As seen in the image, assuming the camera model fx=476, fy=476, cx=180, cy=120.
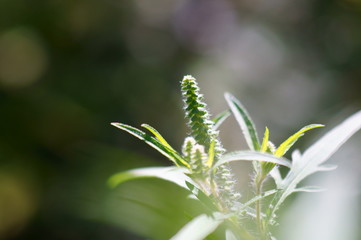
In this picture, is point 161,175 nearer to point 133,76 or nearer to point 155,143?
point 155,143

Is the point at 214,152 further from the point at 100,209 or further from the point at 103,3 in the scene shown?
the point at 103,3

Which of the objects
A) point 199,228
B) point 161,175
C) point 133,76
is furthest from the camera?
point 133,76

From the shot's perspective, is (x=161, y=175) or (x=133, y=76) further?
(x=133, y=76)

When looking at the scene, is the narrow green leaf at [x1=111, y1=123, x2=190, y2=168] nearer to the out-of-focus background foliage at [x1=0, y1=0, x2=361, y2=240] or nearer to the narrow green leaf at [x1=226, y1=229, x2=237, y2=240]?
the narrow green leaf at [x1=226, y1=229, x2=237, y2=240]

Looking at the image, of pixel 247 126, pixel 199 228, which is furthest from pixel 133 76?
pixel 199 228

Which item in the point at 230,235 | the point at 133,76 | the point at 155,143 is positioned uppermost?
the point at 133,76

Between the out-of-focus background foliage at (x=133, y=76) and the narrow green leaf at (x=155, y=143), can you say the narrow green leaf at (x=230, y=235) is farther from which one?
the out-of-focus background foliage at (x=133, y=76)

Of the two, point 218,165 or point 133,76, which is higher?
point 133,76

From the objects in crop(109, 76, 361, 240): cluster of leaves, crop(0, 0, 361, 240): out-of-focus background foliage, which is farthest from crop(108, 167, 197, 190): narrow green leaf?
crop(0, 0, 361, 240): out-of-focus background foliage
